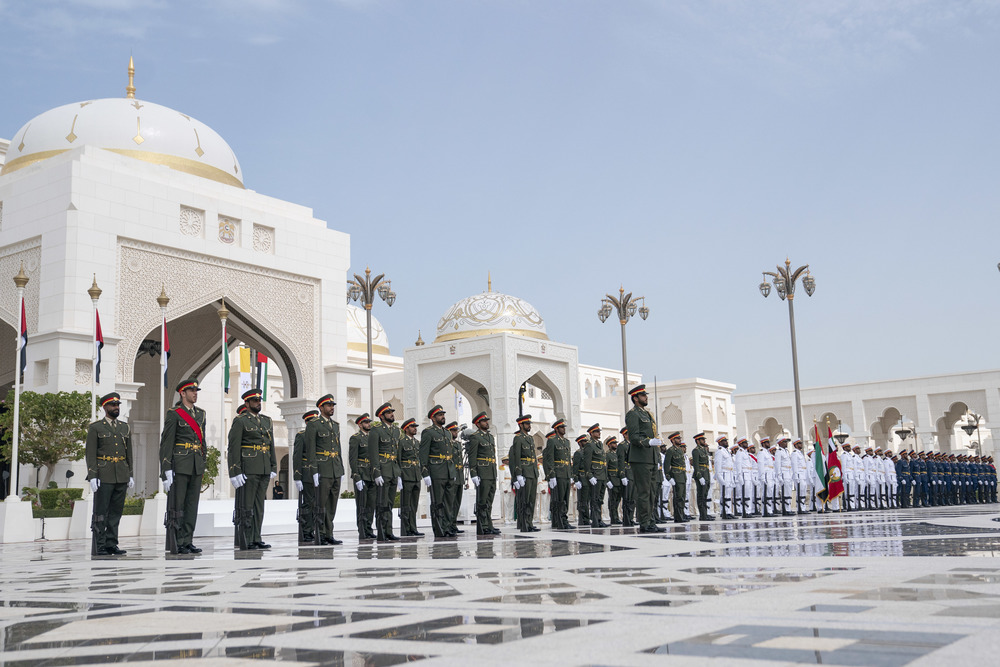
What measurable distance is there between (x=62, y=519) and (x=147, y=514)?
154 centimetres

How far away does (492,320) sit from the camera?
1117 inches

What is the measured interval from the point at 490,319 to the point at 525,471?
1646 cm

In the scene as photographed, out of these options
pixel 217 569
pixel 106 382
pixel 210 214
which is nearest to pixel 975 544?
pixel 217 569

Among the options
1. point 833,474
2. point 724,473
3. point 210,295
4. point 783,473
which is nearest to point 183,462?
point 724,473

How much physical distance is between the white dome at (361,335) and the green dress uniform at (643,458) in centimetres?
2933

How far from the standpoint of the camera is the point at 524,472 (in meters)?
12.1

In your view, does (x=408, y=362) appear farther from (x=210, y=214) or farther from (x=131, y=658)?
(x=131, y=658)

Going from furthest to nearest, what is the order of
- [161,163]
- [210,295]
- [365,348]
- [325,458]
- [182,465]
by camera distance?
[365,348], [161,163], [210,295], [325,458], [182,465]

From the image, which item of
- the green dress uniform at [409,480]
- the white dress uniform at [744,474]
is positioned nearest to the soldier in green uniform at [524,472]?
the green dress uniform at [409,480]

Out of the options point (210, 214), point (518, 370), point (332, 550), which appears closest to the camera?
point (332, 550)

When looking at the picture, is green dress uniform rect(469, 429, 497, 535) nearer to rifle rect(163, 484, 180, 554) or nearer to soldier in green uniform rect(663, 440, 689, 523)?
soldier in green uniform rect(663, 440, 689, 523)

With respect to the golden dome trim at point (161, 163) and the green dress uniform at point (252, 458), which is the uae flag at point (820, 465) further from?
the golden dome trim at point (161, 163)

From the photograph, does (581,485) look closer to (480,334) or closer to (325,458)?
(325,458)

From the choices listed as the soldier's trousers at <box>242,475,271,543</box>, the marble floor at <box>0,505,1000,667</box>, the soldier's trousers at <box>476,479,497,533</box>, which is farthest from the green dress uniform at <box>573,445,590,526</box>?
the marble floor at <box>0,505,1000,667</box>
